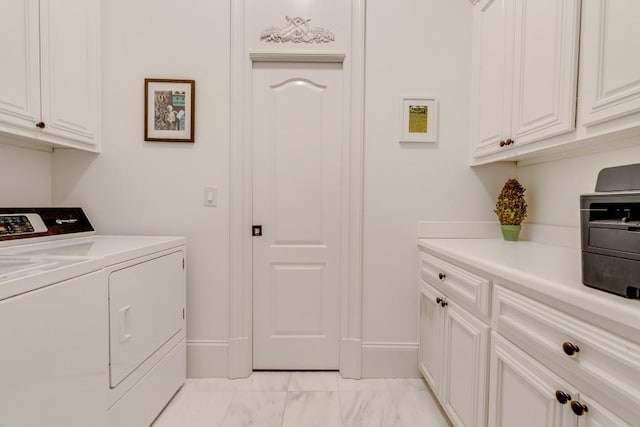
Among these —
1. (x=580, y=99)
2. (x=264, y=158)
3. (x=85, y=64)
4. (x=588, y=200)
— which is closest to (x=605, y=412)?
(x=588, y=200)

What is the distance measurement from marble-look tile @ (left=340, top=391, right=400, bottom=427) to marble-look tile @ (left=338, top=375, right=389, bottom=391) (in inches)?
1.4

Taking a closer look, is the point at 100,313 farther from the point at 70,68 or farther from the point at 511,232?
the point at 511,232

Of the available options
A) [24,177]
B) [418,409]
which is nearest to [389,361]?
[418,409]

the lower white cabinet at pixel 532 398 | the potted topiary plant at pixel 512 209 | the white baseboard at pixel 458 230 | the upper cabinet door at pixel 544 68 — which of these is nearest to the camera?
the lower white cabinet at pixel 532 398

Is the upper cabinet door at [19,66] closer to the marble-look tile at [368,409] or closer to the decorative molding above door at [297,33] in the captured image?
the decorative molding above door at [297,33]

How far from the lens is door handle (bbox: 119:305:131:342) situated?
1.31 metres

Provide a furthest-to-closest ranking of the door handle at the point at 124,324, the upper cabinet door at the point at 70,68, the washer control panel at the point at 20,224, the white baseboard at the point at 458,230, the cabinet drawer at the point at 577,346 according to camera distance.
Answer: the white baseboard at the point at 458,230 < the upper cabinet door at the point at 70,68 < the washer control panel at the point at 20,224 < the door handle at the point at 124,324 < the cabinet drawer at the point at 577,346

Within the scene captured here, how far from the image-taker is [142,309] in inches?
58.1

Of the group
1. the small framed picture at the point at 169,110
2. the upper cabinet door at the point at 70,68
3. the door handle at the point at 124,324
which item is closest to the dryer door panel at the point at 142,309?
the door handle at the point at 124,324

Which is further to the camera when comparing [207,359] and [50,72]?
[207,359]

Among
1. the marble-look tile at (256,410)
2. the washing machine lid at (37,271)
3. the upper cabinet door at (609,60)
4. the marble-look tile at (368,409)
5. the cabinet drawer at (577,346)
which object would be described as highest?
the upper cabinet door at (609,60)

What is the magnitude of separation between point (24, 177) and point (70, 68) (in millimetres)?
667

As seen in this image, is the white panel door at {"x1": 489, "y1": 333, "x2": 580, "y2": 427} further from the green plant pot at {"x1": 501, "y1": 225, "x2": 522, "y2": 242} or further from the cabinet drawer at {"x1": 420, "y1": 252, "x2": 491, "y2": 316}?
the green plant pot at {"x1": 501, "y1": 225, "x2": 522, "y2": 242}

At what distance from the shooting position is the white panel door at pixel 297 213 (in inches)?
80.4
